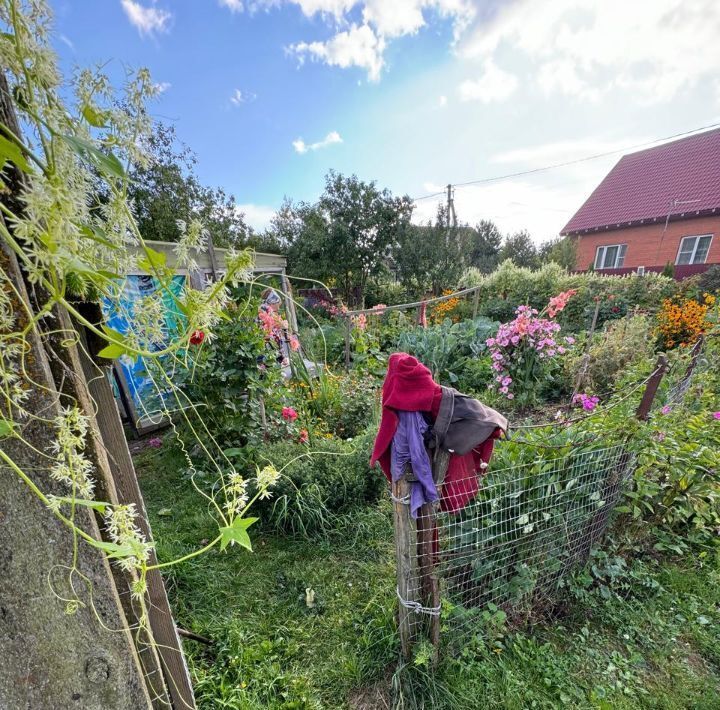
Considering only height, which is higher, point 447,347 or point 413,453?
point 413,453

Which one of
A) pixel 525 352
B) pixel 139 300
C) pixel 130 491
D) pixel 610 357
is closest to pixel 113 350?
pixel 139 300

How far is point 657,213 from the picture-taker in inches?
523

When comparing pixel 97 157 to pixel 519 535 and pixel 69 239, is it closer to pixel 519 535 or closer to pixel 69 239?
pixel 69 239

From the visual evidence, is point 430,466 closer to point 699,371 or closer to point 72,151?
point 72,151

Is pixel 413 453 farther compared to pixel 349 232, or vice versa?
pixel 349 232

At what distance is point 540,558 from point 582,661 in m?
0.43

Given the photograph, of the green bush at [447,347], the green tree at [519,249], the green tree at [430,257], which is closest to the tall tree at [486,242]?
the green tree at [519,249]

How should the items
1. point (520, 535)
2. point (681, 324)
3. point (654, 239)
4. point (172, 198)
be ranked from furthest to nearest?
point (654, 239)
point (172, 198)
point (681, 324)
point (520, 535)

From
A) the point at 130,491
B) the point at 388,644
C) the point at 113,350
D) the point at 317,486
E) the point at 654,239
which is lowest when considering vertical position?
the point at 388,644

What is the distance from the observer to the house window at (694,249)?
12.6 meters

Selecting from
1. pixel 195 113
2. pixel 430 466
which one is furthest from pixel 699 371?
pixel 195 113

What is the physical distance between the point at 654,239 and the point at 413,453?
18.3 meters

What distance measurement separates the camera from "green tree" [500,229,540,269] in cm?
2167

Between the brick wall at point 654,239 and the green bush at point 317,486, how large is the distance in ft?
55.8
